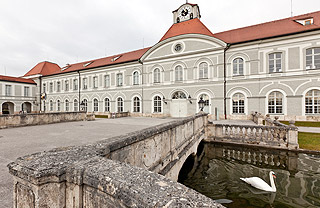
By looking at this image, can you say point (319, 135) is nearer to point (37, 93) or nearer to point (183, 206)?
point (183, 206)

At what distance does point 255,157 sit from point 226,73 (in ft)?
38.0

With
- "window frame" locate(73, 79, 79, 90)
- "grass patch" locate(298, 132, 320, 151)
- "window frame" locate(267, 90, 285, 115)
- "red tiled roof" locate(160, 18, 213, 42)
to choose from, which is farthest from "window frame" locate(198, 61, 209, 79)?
"window frame" locate(73, 79, 79, 90)

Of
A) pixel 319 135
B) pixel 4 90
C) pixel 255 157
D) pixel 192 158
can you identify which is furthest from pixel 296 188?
pixel 4 90

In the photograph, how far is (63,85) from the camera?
29516mm

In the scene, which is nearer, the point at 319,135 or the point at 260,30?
the point at 319,135

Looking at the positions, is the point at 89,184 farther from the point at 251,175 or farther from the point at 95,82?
the point at 95,82

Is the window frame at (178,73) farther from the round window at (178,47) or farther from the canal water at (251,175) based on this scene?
the canal water at (251,175)

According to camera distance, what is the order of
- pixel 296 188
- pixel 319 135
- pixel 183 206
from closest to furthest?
pixel 183 206, pixel 296 188, pixel 319 135

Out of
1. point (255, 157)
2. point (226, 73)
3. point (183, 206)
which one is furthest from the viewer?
point (226, 73)

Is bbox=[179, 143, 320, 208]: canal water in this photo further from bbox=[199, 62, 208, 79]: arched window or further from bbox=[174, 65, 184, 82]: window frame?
bbox=[174, 65, 184, 82]: window frame

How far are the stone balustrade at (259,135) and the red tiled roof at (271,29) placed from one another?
455 inches

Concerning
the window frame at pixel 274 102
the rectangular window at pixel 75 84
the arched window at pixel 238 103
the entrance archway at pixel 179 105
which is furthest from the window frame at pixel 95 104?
the window frame at pixel 274 102

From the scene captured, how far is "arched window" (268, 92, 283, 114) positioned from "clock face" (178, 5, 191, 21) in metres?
16.0

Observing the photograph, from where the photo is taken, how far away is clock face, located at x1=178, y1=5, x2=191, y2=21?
871 inches
